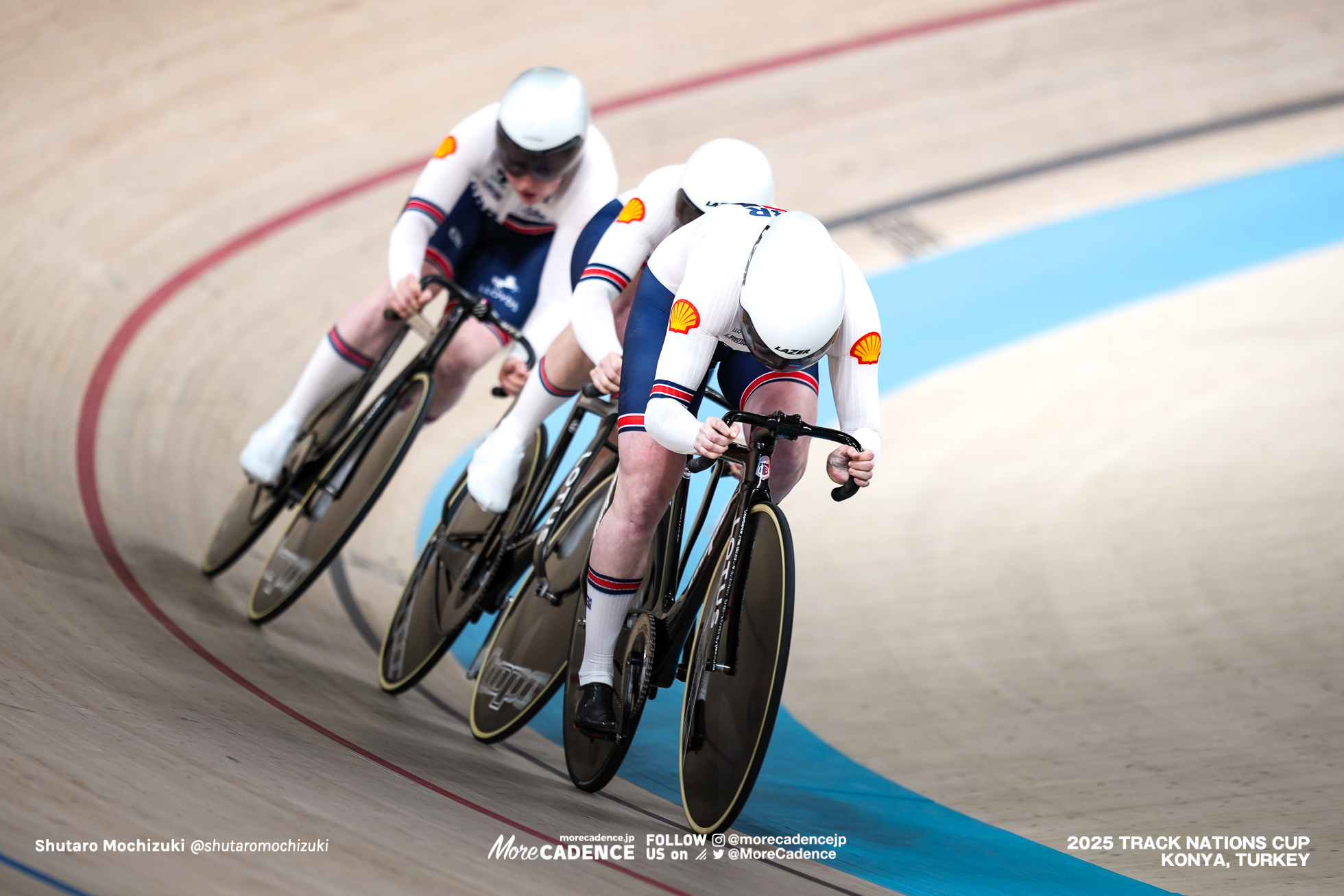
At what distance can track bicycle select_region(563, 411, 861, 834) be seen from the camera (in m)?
2.22

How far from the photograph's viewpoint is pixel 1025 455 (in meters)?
4.94

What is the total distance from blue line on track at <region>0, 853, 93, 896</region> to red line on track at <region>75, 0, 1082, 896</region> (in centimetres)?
85

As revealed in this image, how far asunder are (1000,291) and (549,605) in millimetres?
3827

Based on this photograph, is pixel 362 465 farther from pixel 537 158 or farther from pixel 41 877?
pixel 41 877

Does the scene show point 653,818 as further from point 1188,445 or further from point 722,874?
point 1188,445

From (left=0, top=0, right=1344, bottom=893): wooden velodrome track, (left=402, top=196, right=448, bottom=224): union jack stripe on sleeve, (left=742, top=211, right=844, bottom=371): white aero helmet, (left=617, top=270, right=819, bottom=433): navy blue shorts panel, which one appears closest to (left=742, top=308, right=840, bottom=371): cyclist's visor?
(left=742, top=211, right=844, bottom=371): white aero helmet

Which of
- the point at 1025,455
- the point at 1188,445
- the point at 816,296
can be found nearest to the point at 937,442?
the point at 1025,455

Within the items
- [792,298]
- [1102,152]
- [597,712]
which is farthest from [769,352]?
[1102,152]

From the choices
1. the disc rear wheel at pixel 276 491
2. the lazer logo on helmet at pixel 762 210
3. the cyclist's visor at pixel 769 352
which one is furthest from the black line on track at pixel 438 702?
the lazer logo on helmet at pixel 762 210

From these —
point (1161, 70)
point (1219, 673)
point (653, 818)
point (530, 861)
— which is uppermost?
point (1161, 70)

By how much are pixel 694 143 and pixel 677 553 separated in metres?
4.26

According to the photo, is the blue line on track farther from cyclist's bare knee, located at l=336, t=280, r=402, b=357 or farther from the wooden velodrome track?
cyclist's bare knee, located at l=336, t=280, r=402, b=357

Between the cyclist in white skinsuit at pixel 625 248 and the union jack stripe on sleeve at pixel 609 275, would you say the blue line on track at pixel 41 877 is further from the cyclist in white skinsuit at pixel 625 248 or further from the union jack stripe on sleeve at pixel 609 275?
the union jack stripe on sleeve at pixel 609 275

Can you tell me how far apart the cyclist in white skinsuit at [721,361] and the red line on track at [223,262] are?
50 cm
